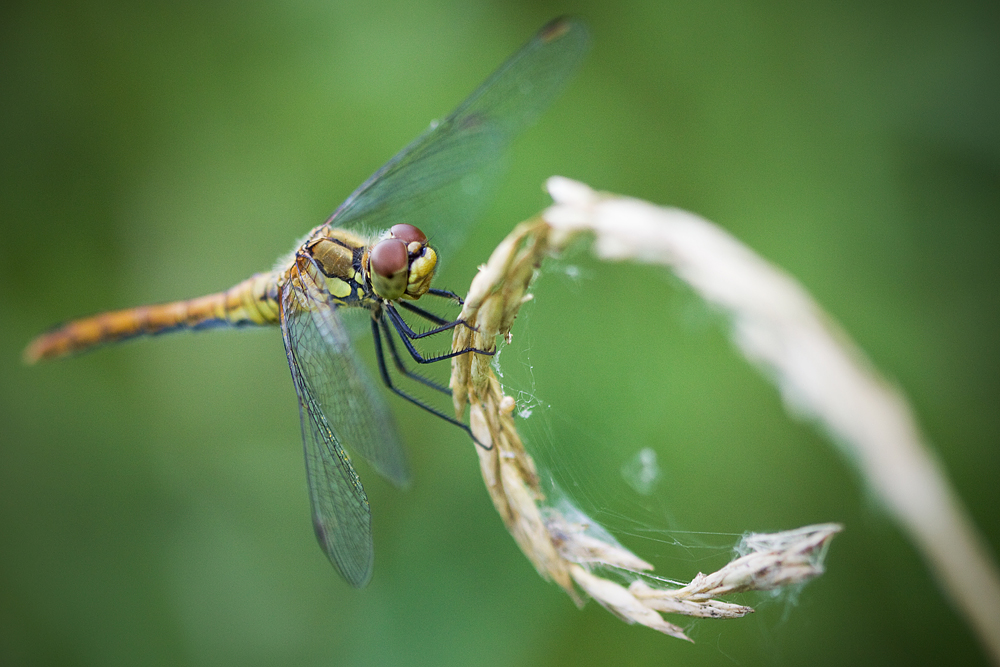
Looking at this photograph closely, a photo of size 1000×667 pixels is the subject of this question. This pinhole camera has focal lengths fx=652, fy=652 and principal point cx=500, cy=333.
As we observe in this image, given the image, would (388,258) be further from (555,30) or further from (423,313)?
(555,30)

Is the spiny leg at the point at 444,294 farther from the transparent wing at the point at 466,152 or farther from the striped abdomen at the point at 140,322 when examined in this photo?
the striped abdomen at the point at 140,322

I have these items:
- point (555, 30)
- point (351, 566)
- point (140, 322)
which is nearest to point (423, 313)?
point (351, 566)

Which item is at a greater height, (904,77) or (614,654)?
(904,77)

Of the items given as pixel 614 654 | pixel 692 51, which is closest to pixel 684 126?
pixel 692 51

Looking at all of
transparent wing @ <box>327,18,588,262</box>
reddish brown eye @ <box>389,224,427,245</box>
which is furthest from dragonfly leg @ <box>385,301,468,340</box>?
transparent wing @ <box>327,18,588,262</box>

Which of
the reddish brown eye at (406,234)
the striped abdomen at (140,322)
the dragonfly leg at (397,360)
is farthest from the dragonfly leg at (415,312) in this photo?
the striped abdomen at (140,322)

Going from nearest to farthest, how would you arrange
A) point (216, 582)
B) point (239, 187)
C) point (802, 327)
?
point (802, 327) → point (216, 582) → point (239, 187)

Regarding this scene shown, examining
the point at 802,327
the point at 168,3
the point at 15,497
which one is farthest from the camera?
the point at 168,3

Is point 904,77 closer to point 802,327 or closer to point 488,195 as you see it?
point 488,195

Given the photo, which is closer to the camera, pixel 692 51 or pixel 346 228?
pixel 346 228
